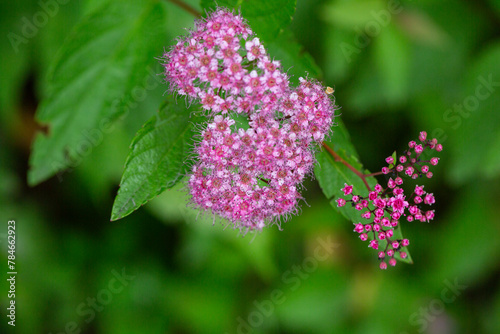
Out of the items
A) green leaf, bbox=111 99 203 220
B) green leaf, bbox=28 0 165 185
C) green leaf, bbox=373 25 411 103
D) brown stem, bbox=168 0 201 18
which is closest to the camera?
green leaf, bbox=111 99 203 220

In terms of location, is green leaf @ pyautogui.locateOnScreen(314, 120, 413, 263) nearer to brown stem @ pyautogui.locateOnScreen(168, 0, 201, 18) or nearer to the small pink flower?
the small pink flower

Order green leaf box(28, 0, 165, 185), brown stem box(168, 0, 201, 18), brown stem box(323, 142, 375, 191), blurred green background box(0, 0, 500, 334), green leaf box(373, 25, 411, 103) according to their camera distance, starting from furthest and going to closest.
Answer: blurred green background box(0, 0, 500, 334), green leaf box(373, 25, 411, 103), green leaf box(28, 0, 165, 185), brown stem box(168, 0, 201, 18), brown stem box(323, 142, 375, 191)

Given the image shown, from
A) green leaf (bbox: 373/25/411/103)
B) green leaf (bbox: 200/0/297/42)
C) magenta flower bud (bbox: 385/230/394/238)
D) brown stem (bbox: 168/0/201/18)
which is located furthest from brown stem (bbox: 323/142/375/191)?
green leaf (bbox: 373/25/411/103)

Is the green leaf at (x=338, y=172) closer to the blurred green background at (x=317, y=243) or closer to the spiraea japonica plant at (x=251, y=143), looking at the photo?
the spiraea japonica plant at (x=251, y=143)

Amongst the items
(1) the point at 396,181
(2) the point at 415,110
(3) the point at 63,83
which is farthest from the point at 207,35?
(2) the point at 415,110

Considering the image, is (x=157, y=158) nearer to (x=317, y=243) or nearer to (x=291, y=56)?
(x=291, y=56)

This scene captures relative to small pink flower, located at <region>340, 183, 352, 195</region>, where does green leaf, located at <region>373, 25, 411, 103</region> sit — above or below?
below

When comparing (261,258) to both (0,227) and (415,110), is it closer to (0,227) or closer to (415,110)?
(415,110)

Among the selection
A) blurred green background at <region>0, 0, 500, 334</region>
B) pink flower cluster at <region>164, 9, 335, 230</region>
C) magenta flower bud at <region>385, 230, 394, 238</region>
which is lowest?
blurred green background at <region>0, 0, 500, 334</region>
